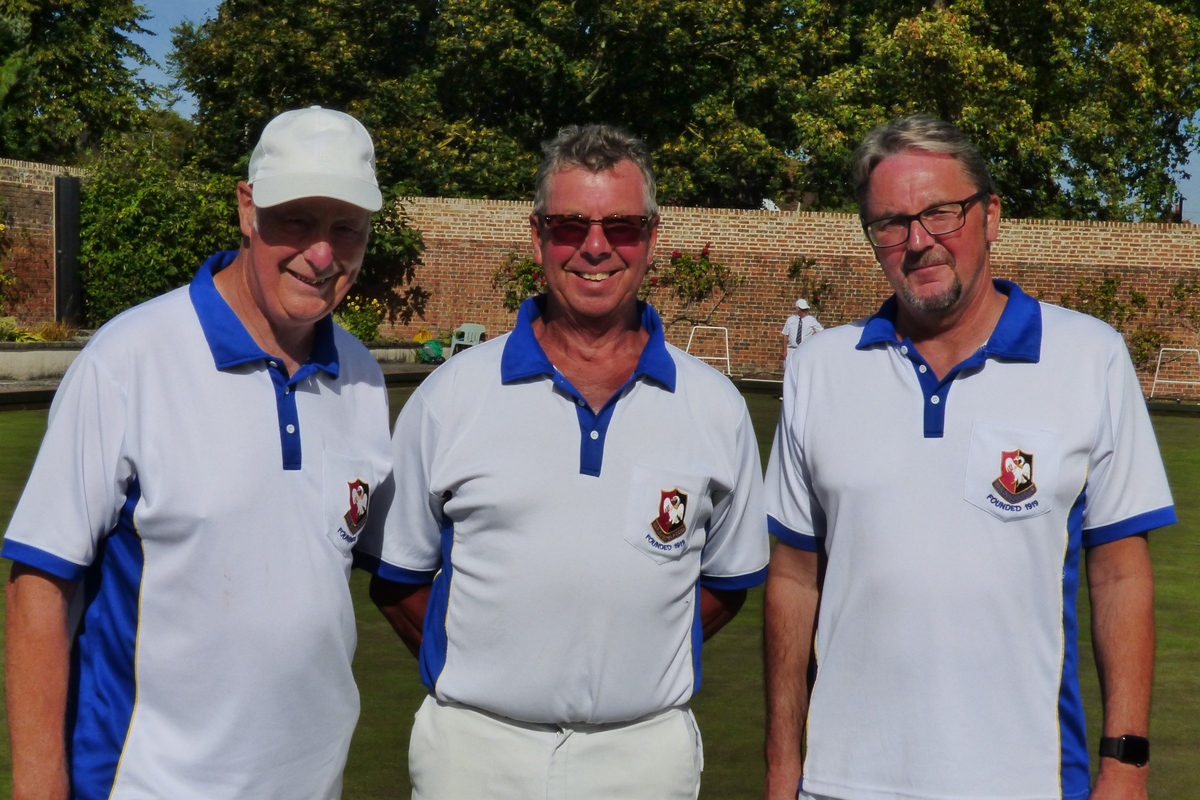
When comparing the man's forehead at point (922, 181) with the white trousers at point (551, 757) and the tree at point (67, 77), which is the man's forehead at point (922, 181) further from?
the tree at point (67, 77)

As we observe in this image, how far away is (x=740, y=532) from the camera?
289 centimetres

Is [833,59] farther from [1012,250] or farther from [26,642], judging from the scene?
[26,642]

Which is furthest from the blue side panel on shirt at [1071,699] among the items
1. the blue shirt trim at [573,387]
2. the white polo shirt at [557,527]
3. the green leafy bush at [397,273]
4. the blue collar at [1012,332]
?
the green leafy bush at [397,273]

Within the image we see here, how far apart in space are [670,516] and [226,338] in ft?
2.97

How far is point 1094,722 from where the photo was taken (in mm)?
4949

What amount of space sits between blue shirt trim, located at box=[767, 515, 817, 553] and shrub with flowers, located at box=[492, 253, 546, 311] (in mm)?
23620

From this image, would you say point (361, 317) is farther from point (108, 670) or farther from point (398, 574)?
point (108, 670)

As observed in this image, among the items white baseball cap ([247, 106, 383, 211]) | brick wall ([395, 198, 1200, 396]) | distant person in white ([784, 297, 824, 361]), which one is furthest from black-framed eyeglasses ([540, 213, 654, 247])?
Result: brick wall ([395, 198, 1200, 396])

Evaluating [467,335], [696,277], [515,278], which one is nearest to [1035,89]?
[696,277]

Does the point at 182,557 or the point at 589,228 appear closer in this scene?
the point at 182,557

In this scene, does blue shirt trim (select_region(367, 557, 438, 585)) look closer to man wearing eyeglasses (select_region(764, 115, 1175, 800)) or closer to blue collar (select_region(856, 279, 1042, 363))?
man wearing eyeglasses (select_region(764, 115, 1175, 800))

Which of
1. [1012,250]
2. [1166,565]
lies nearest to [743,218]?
[1012,250]

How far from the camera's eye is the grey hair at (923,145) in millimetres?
2701

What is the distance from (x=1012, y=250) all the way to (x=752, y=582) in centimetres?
2354
